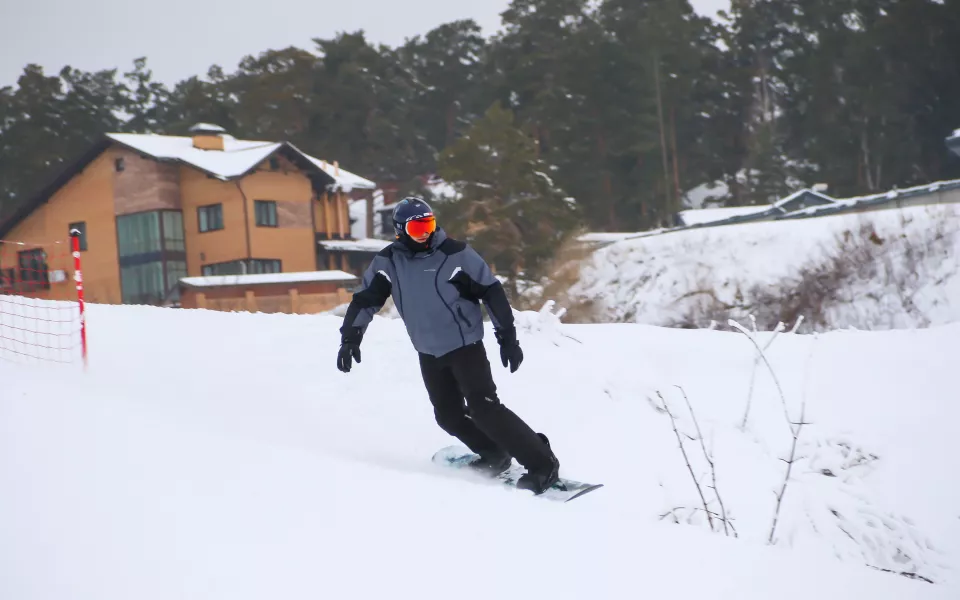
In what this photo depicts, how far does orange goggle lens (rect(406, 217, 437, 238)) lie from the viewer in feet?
14.1

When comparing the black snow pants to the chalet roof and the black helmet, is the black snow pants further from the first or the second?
the chalet roof

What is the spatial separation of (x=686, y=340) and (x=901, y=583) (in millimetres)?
5142

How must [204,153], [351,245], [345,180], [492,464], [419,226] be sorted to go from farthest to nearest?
[351,245] → [345,180] → [204,153] → [492,464] → [419,226]

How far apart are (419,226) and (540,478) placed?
155cm

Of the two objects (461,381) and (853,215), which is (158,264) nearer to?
(853,215)

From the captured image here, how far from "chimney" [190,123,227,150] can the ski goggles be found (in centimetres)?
2799

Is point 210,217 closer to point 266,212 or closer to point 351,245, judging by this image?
point 266,212

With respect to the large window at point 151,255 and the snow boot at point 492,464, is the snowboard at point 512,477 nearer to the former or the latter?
the snow boot at point 492,464

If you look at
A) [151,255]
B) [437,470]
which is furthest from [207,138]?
[437,470]

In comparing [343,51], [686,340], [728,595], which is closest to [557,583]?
[728,595]

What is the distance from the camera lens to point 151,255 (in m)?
28.5

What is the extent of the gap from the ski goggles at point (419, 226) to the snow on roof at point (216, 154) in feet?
79.5

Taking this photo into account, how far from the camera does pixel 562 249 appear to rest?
63.7ft

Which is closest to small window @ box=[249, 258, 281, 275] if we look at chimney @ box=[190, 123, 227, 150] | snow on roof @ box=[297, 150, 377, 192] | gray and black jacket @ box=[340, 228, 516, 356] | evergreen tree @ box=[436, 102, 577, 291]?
snow on roof @ box=[297, 150, 377, 192]
